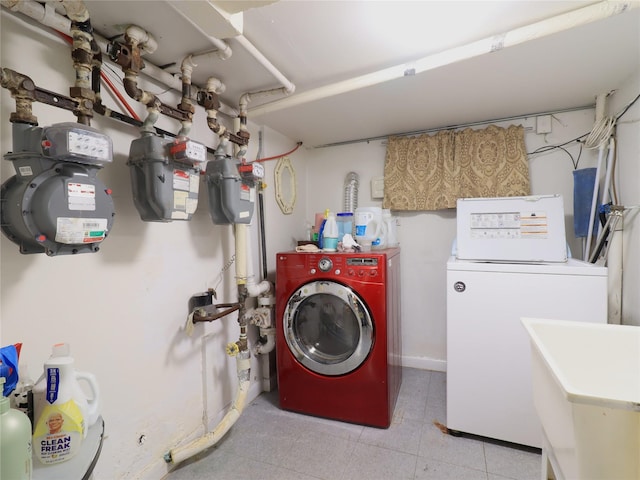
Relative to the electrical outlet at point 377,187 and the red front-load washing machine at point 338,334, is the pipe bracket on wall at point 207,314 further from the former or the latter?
the electrical outlet at point 377,187

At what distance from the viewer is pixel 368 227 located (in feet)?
6.68

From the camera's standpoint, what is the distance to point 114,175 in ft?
4.17

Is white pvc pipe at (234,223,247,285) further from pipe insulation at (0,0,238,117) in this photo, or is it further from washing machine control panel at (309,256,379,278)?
pipe insulation at (0,0,238,117)

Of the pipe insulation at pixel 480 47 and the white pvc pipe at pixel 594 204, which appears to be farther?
the white pvc pipe at pixel 594 204

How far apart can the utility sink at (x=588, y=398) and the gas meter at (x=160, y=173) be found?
4.64ft

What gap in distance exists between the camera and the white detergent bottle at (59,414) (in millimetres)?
823

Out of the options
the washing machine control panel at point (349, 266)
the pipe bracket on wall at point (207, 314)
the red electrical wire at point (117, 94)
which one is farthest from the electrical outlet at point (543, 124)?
the red electrical wire at point (117, 94)

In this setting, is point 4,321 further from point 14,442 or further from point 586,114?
point 586,114

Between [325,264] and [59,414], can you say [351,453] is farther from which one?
[59,414]

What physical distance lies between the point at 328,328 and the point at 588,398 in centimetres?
150

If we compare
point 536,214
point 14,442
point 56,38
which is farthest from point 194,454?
point 536,214

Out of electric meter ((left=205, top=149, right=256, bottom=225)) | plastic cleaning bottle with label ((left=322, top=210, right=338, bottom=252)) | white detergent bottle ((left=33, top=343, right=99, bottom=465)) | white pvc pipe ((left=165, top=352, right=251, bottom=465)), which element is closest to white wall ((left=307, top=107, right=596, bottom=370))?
plastic cleaning bottle with label ((left=322, top=210, right=338, bottom=252))

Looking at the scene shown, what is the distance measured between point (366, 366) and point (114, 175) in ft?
5.45

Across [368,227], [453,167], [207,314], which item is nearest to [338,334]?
[368,227]
